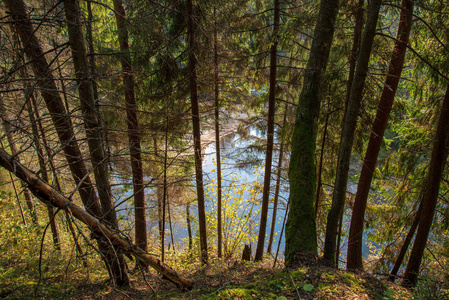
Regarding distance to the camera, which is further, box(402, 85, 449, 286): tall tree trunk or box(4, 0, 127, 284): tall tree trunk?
box(402, 85, 449, 286): tall tree trunk

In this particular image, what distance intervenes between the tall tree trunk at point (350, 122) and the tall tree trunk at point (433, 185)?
1.90m

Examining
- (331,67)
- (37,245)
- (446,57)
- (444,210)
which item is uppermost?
(331,67)

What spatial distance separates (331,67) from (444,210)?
496 cm

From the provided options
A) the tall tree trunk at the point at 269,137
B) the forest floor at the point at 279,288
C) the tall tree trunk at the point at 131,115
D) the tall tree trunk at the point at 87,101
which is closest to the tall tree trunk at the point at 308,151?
the forest floor at the point at 279,288

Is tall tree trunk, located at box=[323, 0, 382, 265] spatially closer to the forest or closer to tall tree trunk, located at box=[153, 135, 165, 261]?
the forest

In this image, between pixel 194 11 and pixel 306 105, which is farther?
pixel 194 11

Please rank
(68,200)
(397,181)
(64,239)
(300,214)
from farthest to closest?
(64,239)
(397,181)
(300,214)
(68,200)

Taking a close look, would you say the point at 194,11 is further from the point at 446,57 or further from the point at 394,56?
the point at 446,57

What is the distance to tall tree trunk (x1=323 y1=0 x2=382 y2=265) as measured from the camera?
12.5 feet

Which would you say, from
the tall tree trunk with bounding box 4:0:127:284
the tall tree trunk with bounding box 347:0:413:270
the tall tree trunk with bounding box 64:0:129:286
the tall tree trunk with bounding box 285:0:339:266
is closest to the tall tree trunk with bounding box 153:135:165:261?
the tall tree trunk with bounding box 64:0:129:286

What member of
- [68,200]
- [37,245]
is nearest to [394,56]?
[68,200]

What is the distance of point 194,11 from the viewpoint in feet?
19.2

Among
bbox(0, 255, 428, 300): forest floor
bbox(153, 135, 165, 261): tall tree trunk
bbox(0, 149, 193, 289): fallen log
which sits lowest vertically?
bbox(0, 255, 428, 300): forest floor

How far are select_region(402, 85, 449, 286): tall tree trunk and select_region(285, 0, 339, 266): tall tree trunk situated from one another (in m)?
2.58
